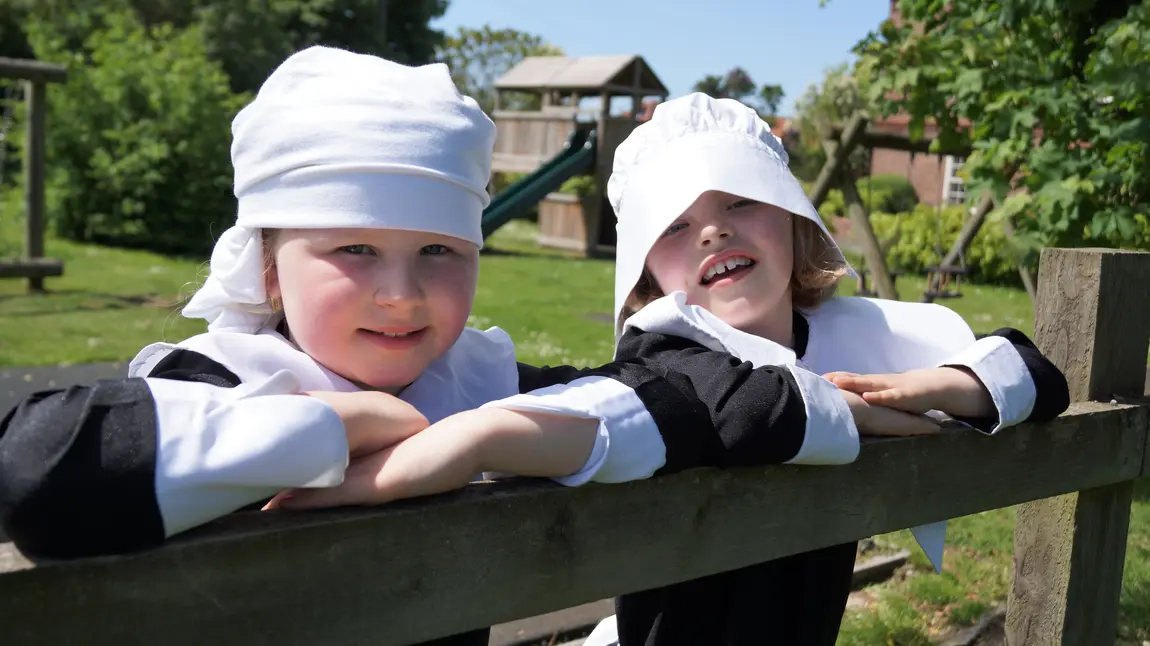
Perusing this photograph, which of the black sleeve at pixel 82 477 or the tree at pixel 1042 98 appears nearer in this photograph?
the black sleeve at pixel 82 477

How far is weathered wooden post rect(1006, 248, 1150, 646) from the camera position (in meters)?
2.07

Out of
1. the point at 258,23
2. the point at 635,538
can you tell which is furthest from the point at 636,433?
the point at 258,23

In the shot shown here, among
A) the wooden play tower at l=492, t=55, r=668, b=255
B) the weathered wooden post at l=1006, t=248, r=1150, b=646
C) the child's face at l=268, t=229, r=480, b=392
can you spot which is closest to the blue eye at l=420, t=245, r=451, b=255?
the child's face at l=268, t=229, r=480, b=392

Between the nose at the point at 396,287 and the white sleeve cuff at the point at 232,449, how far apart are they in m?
0.33

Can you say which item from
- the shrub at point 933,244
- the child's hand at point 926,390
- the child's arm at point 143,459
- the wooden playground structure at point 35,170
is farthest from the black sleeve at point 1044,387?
the shrub at point 933,244

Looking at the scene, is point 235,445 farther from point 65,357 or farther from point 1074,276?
point 65,357

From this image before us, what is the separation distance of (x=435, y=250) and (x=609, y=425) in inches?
15.8

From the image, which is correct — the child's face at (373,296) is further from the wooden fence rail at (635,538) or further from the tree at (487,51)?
the tree at (487,51)

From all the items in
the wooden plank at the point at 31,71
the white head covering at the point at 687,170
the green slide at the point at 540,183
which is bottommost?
the green slide at the point at 540,183

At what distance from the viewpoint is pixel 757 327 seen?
2.04 m

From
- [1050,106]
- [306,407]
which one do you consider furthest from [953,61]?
[306,407]

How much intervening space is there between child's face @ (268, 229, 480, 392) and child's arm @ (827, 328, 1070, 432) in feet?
2.26

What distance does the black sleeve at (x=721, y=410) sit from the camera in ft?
4.40

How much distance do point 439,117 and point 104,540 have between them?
76cm
